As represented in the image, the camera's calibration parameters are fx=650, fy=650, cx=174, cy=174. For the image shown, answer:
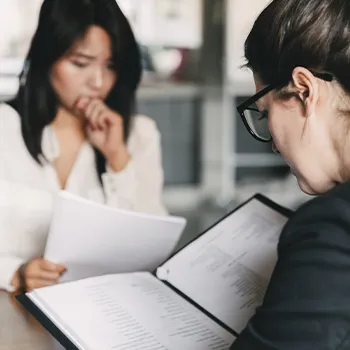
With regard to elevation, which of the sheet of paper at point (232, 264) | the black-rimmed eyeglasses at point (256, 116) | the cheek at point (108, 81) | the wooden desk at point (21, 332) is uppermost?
the black-rimmed eyeglasses at point (256, 116)

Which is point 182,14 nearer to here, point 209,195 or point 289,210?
point 209,195

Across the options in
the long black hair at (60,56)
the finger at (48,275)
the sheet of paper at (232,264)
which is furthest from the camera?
the long black hair at (60,56)

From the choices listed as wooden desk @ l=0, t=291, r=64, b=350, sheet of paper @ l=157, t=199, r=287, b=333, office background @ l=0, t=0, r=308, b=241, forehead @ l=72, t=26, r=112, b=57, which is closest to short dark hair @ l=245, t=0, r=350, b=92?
sheet of paper @ l=157, t=199, r=287, b=333

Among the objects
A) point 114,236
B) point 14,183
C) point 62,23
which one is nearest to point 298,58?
point 114,236

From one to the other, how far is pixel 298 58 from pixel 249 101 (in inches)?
4.6

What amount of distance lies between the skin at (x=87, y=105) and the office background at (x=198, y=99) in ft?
4.34

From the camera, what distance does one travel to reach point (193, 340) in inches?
38.1

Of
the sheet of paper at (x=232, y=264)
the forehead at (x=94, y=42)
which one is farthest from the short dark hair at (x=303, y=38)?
the forehead at (x=94, y=42)

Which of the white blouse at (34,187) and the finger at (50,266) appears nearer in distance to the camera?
the finger at (50,266)

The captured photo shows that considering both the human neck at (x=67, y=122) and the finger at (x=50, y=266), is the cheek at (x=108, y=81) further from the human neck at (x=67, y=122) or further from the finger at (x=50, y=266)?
the finger at (x=50, y=266)

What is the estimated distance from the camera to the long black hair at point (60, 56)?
1494mm

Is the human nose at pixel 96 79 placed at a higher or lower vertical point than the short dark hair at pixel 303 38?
lower

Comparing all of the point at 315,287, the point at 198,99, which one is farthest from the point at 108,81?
the point at 198,99

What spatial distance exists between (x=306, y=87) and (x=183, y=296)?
0.49 meters
